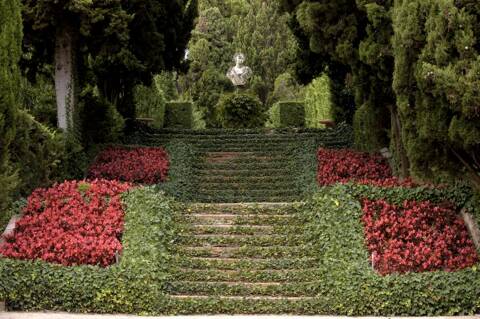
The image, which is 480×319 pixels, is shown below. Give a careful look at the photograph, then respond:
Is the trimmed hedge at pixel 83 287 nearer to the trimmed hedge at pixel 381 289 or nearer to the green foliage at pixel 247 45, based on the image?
the trimmed hedge at pixel 381 289

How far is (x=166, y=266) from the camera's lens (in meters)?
11.2

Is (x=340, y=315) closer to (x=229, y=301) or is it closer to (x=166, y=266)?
(x=229, y=301)

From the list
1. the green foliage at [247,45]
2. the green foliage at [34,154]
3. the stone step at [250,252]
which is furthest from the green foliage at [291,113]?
the stone step at [250,252]

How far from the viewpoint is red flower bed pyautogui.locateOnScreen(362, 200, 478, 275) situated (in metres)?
10.9

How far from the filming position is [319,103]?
27266mm

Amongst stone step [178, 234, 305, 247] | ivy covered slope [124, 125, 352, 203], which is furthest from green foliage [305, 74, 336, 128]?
stone step [178, 234, 305, 247]

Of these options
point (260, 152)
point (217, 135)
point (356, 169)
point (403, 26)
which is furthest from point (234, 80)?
point (403, 26)

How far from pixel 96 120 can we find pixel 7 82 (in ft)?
30.8

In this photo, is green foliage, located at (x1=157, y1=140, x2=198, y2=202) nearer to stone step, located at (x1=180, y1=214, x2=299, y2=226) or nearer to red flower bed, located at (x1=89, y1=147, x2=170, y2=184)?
red flower bed, located at (x1=89, y1=147, x2=170, y2=184)

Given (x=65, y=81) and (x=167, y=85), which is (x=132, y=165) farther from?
(x=167, y=85)

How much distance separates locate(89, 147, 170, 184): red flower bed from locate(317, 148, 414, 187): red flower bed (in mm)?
3498

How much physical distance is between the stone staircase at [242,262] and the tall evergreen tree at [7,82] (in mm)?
2668

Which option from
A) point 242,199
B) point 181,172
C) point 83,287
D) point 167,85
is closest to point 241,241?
point 83,287

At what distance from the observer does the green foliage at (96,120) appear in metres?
18.7
